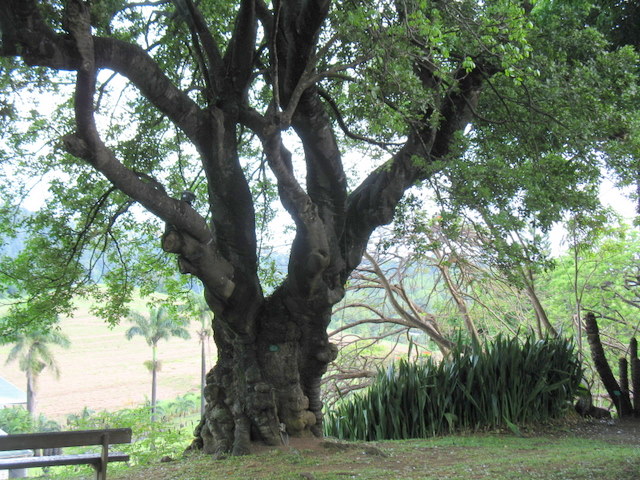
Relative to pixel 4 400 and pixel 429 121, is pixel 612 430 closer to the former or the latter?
pixel 429 121

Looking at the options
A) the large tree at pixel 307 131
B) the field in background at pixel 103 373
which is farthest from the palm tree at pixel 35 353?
the large tree at pixel 307 131

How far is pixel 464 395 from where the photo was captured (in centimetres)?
845

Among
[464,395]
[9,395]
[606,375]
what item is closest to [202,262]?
[464,395]

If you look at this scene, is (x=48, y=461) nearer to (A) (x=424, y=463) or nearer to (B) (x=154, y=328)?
(A) (x=424, y=463)

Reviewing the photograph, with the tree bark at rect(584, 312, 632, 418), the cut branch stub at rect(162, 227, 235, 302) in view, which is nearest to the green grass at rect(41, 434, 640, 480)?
the cut branch stub at rect(162, 227, 235, 302)

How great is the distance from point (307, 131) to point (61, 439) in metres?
3.73

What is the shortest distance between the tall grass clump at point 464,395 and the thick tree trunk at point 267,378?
172cm

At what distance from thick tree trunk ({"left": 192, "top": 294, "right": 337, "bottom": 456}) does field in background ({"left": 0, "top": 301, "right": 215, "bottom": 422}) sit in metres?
40.1

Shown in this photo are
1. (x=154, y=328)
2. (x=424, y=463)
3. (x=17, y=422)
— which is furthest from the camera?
(x=154, y=328)

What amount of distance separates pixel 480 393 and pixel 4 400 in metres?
17.7

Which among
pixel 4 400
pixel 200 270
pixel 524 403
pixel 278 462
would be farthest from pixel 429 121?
pixel 4 400

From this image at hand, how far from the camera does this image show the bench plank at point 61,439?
15.4ft

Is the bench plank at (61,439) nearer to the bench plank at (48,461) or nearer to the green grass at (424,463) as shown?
the bench plank at (48,461)

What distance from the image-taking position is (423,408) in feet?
27.5
